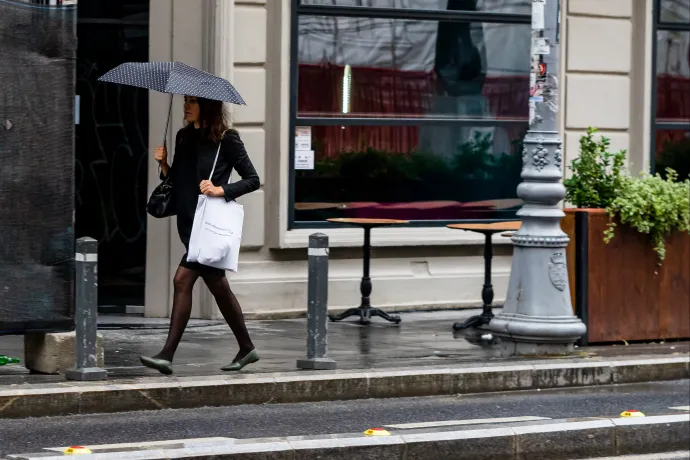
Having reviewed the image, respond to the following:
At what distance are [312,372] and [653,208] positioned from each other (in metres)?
3.51

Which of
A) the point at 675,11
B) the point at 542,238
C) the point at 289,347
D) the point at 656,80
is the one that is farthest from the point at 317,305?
the point at 675,11

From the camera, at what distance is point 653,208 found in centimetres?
1209

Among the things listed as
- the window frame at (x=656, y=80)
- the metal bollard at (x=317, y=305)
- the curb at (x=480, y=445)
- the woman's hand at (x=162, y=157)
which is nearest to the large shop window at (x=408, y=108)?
the window frame at (x=656, y=80)

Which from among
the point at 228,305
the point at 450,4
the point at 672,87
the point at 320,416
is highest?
the point at 450,4

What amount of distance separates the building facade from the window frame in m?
0.02

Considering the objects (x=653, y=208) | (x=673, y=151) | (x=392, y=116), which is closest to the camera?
(x=653, y=208)

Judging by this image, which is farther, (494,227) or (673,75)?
(673,75)

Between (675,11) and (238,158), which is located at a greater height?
(675,11)

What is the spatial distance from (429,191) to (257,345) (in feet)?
11.4

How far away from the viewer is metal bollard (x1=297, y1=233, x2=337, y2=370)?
10172 mm

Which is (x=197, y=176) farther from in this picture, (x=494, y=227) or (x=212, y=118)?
(x=494, y=227)

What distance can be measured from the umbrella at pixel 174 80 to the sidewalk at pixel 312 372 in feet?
5.94

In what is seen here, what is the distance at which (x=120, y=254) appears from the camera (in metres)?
14.0

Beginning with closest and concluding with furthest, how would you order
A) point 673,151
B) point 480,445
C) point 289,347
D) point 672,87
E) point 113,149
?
point 480,445 < point 289,347 < point 113,149 < point 672,87 < point 673,151
